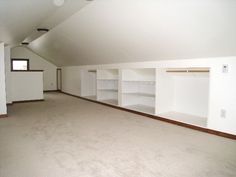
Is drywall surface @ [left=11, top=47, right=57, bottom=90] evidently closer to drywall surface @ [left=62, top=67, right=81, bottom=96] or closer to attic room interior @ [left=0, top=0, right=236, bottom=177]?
drywall surface @ [left=62, top=67, right=81, bottom=96]

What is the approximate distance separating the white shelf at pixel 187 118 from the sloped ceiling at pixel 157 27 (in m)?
1.30

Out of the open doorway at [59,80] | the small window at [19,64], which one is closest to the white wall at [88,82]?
the open doorway at [59,80]

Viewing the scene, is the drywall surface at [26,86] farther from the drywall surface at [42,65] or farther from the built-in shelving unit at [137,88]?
the built-in shelving unit at [137,88]

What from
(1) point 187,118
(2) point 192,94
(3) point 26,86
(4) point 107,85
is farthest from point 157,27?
(3) point 26,86

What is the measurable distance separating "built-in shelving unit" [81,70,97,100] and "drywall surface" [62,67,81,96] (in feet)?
0.77

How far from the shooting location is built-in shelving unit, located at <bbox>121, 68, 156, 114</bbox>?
553 cm

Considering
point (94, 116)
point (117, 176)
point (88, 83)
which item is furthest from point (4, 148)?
point (88, 83)

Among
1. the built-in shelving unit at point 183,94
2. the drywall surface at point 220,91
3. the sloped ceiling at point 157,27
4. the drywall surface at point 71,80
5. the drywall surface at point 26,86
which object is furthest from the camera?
the drywall surface at point 71,80

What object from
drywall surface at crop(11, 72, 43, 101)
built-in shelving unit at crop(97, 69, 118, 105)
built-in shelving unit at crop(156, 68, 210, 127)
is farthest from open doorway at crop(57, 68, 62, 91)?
Answer: built-in shelving unit at crop(156, 68, 210, 127)

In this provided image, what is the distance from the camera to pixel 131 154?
2.57m

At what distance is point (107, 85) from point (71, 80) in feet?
8.52

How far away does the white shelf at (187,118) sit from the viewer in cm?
373

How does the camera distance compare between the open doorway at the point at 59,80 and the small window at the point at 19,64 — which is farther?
the open doorway at the point at 59,80

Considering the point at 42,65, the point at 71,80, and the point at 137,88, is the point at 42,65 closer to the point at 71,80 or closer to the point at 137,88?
the point at 71,80
